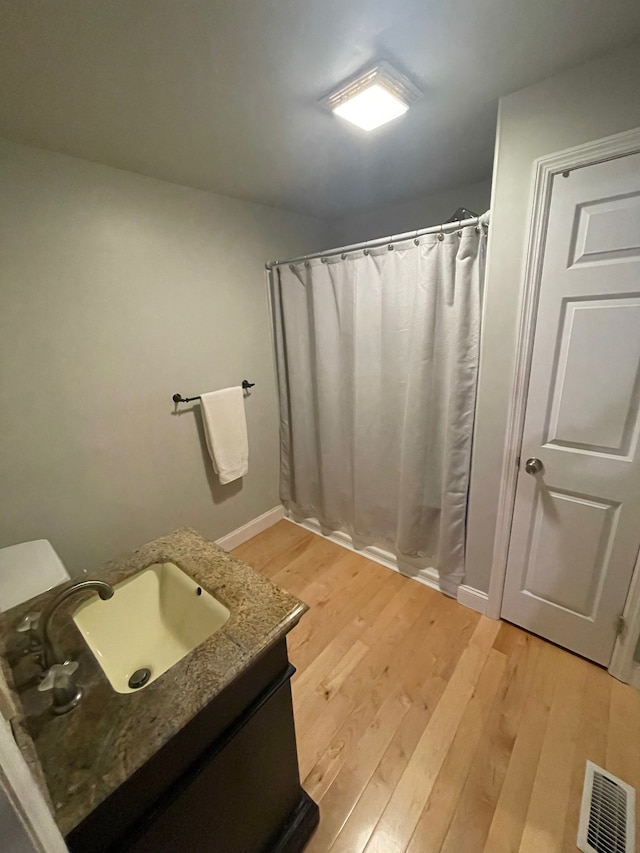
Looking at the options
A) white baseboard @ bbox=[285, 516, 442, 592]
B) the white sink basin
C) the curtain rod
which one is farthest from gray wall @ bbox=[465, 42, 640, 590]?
the white sink basin

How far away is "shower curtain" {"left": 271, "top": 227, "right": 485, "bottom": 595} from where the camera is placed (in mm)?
1593

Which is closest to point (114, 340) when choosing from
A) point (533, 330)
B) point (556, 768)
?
point (533, 330)

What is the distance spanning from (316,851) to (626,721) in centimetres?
117

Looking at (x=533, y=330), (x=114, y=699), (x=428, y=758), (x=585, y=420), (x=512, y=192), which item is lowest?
(x=428, y=758)

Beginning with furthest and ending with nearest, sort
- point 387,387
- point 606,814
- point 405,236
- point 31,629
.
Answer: point 387,387
point 405,236
point 606,814
point 31,629

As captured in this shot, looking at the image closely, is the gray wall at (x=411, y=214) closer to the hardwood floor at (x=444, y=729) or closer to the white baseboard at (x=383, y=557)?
the white baseboard at (x=383, y=557)

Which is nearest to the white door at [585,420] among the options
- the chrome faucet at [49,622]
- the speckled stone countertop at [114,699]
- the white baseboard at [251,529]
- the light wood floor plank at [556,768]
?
the light wood floor plank at [556,768]

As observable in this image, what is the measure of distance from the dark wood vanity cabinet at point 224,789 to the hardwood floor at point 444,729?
23 cm

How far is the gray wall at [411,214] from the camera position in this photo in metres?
1.94

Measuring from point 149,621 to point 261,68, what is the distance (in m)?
1.72

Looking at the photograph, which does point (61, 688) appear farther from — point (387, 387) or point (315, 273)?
point (315, 273)

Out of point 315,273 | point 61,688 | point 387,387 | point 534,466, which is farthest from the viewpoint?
point 315,273

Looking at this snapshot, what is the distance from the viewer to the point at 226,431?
2146 mm

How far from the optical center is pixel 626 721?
1.26 metres
